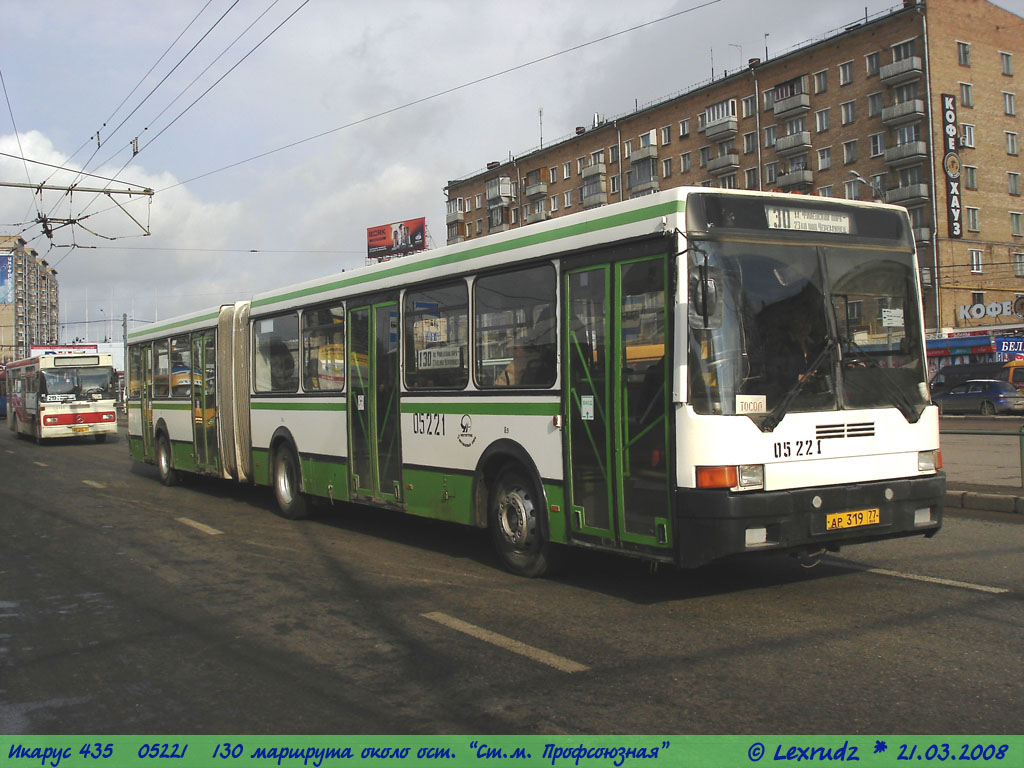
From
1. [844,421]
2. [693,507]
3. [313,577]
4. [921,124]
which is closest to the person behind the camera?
[693,507]

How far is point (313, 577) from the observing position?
873 centimetres

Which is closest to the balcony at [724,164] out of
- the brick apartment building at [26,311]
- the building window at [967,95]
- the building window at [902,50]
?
the building window at [902,50]

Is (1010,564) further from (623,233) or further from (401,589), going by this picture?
(401,589)

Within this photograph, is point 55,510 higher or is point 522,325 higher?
point 522,325

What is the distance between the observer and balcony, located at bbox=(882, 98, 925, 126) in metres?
55.9

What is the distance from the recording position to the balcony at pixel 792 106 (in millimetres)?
62656

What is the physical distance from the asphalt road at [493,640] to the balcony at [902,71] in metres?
52.3

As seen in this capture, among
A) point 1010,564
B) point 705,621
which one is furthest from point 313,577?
point 1010,564

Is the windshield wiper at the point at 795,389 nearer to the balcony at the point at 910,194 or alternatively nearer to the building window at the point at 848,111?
the balcony at the point at 910,194

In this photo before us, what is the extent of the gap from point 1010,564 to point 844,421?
2581 mm

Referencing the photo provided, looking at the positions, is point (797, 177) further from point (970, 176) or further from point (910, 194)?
point (970, 176)

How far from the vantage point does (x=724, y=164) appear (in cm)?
6812

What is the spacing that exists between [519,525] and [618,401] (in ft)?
5.83

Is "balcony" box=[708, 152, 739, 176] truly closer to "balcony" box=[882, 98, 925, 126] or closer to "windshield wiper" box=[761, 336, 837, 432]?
"balcony" box=[882, 98, 925, 126]
